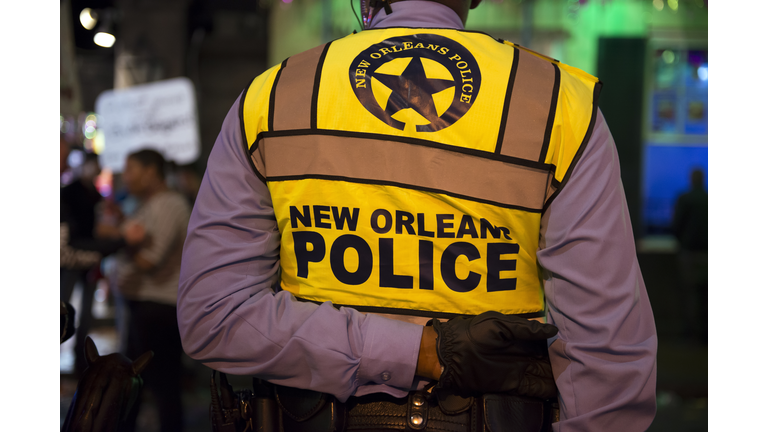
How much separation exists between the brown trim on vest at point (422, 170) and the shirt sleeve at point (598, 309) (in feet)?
0.27

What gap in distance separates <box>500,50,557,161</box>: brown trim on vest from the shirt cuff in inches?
17.0

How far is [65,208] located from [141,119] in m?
2.07

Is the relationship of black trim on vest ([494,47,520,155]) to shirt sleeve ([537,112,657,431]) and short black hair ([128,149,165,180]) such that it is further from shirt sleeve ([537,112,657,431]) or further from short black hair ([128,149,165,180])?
short black hair ([128,149,165,180])

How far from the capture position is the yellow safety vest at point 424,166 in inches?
47.3

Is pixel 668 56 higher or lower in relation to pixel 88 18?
lower

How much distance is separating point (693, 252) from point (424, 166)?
591 centimetres

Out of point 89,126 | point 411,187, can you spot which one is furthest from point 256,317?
point 89,126

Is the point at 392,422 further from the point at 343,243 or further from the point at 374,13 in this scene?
the point at 374,13

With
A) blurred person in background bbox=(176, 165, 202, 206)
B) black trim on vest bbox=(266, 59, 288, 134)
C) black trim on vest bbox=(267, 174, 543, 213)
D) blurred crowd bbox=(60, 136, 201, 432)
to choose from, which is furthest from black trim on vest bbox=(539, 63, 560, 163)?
blurred person in background bbox=(176, 165, 202, 206)

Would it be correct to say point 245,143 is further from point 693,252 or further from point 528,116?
point 693,252

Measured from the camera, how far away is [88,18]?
6.41 metres

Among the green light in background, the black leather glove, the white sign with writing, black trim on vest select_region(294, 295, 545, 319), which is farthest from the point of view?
the green light in background

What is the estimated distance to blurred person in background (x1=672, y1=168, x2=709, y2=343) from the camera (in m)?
6.04

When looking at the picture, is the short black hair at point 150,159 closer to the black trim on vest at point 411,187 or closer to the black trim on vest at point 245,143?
the black trim on vest at point 245,143
